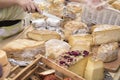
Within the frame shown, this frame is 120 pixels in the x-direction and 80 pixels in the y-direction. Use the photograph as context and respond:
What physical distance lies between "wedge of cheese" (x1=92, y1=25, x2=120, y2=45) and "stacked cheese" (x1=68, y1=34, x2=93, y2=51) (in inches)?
1.9

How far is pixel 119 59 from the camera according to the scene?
1.61m

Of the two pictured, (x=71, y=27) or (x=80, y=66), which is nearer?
(x=80, y=66)

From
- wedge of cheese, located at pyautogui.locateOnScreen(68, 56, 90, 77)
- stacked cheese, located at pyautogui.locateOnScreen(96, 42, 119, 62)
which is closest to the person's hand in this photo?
wedge of cheese, located at pyautogui.locateOnScreen(68, 56, 90, 77)

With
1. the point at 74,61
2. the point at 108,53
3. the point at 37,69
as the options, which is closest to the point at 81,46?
the point at 108,53

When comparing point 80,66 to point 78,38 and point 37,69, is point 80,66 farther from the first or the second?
point 78,38

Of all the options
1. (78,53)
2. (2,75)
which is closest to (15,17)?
(78,53)

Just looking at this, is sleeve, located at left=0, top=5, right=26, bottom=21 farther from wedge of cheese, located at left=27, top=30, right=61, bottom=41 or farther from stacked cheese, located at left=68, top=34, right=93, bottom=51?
stacked cheese, located at left=68, top=34, right=93, bottom=51

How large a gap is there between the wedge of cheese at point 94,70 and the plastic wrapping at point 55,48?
24cm

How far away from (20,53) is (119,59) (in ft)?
2.04

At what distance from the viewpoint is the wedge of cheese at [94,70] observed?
134 cm

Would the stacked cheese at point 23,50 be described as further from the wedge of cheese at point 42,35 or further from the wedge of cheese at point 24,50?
the wedge of cheese at point 42,35

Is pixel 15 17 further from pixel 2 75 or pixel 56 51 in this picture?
pixel 2 75

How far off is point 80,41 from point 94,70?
0.35 metres

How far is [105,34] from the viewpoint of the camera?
1755 mm
